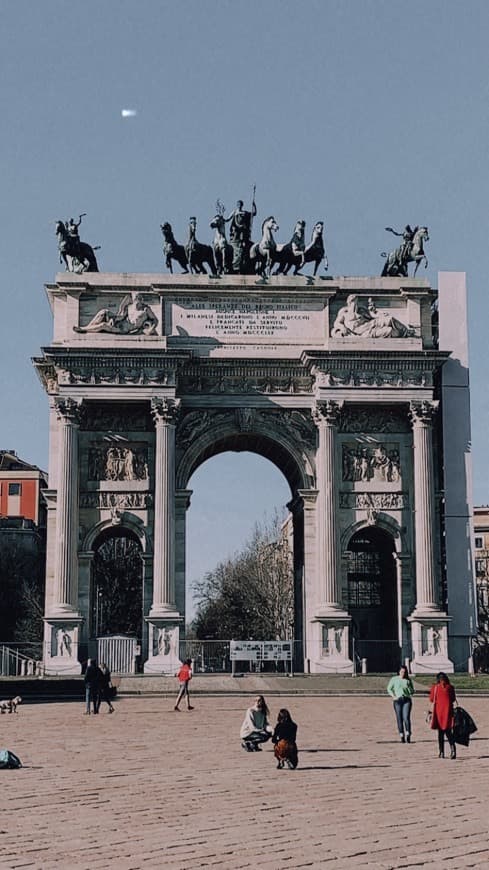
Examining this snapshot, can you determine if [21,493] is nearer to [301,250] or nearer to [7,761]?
[301,250]

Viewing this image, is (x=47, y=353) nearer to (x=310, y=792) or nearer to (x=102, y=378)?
(x=102, y=378)

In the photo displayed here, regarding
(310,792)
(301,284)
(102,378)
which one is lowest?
(310,792)

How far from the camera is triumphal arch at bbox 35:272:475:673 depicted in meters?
48.4

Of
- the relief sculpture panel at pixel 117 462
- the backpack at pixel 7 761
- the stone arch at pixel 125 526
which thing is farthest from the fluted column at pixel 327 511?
the backpack at pixel 7 761

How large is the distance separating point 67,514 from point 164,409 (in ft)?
17.3

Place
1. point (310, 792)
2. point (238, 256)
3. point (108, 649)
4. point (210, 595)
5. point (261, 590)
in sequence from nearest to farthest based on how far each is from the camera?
1. point (310, 792)
2. point (108, 649)
3. point (238, 256)
4. point (261, 590)
5. point (210, 595)

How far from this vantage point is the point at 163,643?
47438 mm

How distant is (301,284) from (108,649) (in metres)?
15.8

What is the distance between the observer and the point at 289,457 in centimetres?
5097

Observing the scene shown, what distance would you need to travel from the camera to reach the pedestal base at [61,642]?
46938 millimetres

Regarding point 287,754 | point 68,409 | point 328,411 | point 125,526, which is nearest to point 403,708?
point 287,754

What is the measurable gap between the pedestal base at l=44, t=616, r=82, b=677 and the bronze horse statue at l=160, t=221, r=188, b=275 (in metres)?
14.4

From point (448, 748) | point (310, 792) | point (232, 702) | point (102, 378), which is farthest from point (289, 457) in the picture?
point (310, 792)

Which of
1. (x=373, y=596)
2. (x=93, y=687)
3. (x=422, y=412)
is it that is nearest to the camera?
(x=93, y=687)
